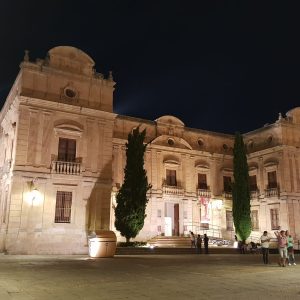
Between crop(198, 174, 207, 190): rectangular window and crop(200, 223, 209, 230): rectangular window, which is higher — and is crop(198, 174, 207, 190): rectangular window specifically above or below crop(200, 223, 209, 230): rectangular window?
above

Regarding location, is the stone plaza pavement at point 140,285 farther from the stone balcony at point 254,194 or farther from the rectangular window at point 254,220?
the stone balcony at point 254,194

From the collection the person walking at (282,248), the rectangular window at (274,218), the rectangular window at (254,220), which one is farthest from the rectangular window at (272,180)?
the person walking at (282,248)

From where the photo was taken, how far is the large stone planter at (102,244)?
20484 millimetres

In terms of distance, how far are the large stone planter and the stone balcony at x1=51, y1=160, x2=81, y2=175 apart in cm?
583

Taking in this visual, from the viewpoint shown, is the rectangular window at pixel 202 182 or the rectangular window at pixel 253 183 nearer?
the rectangular window at pixel 202 182

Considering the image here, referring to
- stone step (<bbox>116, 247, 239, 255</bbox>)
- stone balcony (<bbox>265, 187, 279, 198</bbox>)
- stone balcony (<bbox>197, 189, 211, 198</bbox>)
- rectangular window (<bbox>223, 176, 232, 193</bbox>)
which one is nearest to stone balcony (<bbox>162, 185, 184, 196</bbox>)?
stone balcony (<bbox>197, 189, 211, 198</bbox>)

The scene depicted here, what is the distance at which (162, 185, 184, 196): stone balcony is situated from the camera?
33.2 metres

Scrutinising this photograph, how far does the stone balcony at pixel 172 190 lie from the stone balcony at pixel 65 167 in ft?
33.2

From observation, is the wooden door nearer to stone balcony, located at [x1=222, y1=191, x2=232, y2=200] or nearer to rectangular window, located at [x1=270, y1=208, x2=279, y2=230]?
stone balcony, located at [x1=222, y1=191, x2=232, y2=200]

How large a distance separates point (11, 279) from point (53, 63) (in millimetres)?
18460

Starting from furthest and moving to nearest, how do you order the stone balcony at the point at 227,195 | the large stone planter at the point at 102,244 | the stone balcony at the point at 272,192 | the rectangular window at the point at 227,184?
1. the rectangular window at the point at 227,184
2. the stone balcony at the point at 227,195
3. the stone balcony at the point at 272,192
4. the large stone planter at the point at 102,244

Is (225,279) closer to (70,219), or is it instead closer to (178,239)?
(70,219)

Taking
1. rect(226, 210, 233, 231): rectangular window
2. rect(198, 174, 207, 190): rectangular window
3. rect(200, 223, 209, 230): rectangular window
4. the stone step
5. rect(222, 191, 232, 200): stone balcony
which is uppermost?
rect(198, 174, 207, 190): rectangular window

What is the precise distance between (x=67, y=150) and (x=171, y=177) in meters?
11.9
